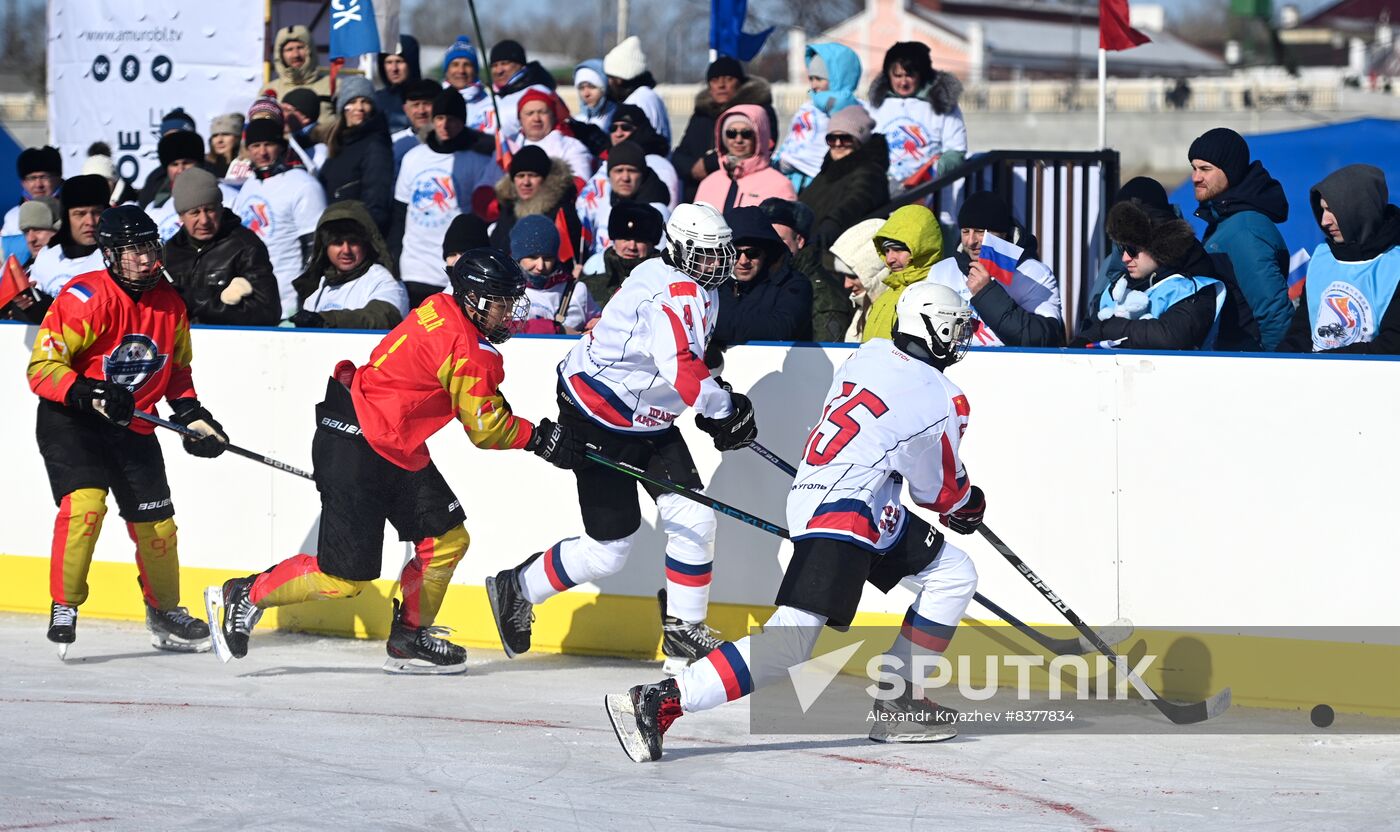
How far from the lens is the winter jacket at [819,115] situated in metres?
9.52

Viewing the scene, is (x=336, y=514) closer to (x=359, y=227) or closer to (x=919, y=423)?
(x=359, y=227)

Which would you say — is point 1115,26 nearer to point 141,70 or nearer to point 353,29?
point 353,29

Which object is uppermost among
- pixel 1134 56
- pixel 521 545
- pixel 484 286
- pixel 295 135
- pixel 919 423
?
pixel 1134 56

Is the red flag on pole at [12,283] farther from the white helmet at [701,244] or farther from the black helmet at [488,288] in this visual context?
the white helmet at [701,244]

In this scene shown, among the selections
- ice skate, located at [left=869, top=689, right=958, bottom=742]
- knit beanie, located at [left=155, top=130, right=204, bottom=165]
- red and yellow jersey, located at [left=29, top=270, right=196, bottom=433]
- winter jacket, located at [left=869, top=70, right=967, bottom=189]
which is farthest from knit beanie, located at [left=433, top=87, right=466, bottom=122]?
ice skate, located at [left=869, top=689, right=958, bottom=742]

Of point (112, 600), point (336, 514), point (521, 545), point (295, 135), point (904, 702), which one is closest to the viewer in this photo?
point (904, 702)

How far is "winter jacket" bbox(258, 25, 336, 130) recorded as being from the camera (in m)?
10.5

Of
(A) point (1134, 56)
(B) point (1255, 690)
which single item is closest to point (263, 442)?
(B) point (1255, 690)

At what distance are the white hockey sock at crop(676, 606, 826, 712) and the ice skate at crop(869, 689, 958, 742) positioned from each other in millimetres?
619

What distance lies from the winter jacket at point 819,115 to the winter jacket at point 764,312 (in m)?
2.46

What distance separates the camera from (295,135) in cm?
1015

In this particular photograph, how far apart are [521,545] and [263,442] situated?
1.24m

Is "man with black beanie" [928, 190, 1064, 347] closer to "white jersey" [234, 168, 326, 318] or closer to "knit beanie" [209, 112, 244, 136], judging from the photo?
"white jersey" [234, 168, 326, 318]

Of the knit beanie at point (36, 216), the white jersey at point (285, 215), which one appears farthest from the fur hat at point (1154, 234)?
the knit beanie at point (36, 216)
